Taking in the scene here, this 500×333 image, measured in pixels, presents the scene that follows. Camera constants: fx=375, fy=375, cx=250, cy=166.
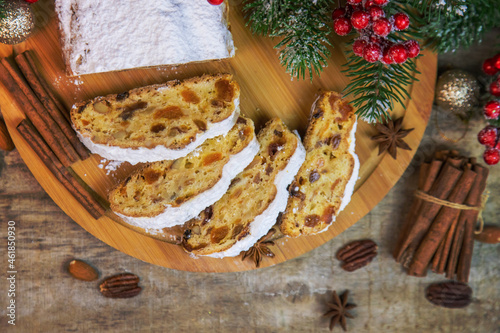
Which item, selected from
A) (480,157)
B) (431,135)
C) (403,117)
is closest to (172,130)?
(403,117)

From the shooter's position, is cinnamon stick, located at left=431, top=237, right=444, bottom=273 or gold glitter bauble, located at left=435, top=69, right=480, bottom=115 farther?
cinnamon stick, located at left=431, top=237, right=444, bottom=273

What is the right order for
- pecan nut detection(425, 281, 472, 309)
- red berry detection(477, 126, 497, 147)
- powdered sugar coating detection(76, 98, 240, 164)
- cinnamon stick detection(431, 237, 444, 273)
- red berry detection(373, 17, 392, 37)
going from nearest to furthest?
red berry detection(373, 17, 392, 37), powdered sugar coating detection(76, 98, 240, 164), red berry detection(477, 126, 497, 147), cinnamon stick detection(431, 237, 444, 273), pecan nut detection(425, 281, 472, 309)

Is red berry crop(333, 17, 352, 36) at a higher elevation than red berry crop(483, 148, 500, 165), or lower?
higher

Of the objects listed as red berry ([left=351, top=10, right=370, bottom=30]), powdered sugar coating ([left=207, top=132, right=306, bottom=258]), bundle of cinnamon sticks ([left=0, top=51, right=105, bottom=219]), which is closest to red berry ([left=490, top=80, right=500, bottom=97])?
red berry ([left=351, top=10, right=370, bottom=30])

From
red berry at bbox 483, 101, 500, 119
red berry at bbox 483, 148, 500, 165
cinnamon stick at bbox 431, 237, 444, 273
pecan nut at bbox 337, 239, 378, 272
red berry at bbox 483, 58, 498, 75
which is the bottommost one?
pecan nut at bbox 337, 239, 378, 272

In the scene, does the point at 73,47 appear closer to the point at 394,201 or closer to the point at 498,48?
the point at 394,201

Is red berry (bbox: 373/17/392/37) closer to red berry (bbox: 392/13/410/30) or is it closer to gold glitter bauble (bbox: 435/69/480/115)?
red berry (bbox: 392/13/410/30)
